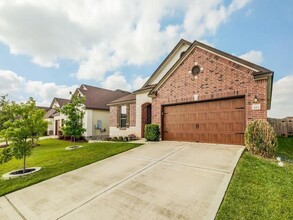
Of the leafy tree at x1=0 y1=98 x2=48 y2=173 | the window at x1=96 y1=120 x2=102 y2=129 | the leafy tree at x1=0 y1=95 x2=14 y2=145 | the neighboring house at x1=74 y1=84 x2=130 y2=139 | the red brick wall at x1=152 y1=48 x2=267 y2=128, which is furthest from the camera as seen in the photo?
the window at x1=96 y1=120 x2=102 y2=129

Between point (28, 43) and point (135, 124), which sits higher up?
point (28, 43)

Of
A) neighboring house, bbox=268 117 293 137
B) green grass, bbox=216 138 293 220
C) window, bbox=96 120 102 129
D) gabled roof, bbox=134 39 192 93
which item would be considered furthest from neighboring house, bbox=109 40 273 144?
window, bbox=96 120 102 129

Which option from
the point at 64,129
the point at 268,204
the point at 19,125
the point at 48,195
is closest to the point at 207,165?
the point at 268,204

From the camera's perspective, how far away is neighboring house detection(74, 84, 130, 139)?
1986 cm

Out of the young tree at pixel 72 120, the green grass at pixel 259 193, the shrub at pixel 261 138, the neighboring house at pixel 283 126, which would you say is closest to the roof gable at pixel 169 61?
the young tree at pixel 72 120

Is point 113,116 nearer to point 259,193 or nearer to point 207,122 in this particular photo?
point 207,122

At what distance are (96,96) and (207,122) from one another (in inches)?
684

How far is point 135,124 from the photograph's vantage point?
50.3 feet

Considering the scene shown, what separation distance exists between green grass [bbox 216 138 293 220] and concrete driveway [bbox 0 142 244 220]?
23 centimetres

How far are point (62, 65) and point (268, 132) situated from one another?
56.6 ft

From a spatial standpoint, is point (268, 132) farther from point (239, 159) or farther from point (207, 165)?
point (207, 165)

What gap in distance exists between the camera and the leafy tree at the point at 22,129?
6.64 metres

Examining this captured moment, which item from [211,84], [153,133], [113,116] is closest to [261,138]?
[211,84]

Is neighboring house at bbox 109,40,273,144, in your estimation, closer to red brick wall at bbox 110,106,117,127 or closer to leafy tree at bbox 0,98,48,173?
red brick wall at bbox 110,106,117,127
